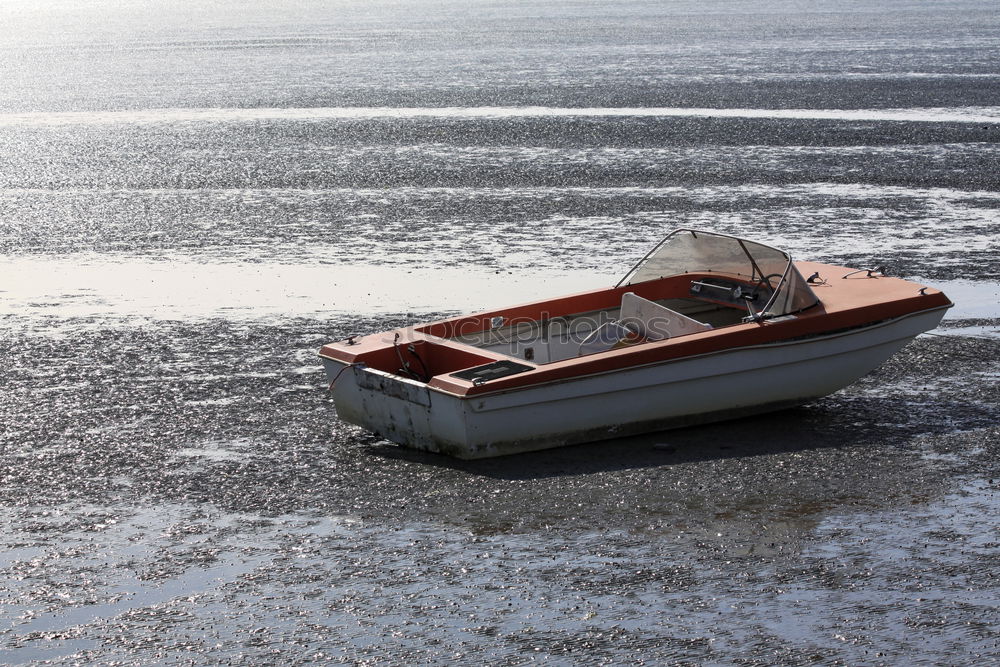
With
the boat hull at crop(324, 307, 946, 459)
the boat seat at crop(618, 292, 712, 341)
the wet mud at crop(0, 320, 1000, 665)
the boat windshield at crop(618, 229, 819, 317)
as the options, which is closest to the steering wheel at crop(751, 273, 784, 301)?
the boat windshield at crop(618, 229, 819, 317)

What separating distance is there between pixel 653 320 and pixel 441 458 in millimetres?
2073

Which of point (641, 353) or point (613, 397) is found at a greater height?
point (641, 353)

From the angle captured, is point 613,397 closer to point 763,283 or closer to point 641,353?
point 641,353

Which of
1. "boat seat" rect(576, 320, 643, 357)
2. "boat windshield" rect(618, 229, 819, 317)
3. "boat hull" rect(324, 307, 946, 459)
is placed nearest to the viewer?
"boat hull" rect(324, 307, 946, 459)

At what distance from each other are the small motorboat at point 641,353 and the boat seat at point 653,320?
1cm

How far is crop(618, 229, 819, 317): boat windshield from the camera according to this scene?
29.8ft

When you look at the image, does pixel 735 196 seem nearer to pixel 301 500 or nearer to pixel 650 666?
pixel 301 500

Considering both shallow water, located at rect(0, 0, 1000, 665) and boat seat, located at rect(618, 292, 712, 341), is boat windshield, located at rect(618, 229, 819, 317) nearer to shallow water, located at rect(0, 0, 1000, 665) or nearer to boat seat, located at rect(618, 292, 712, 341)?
boat seat, located at rect(618, 292, 712, 341)

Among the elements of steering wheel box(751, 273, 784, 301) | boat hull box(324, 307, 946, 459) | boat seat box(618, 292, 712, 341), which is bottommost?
boat hull box(324, 307, 946, 459)

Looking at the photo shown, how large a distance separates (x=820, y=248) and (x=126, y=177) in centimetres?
1064

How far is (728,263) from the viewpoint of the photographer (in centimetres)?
1000

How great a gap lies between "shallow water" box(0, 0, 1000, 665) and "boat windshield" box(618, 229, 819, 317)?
88 centimetres

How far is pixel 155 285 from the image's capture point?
12883 millimetres

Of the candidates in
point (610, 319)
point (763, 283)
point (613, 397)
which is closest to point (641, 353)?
point (613, 397)
